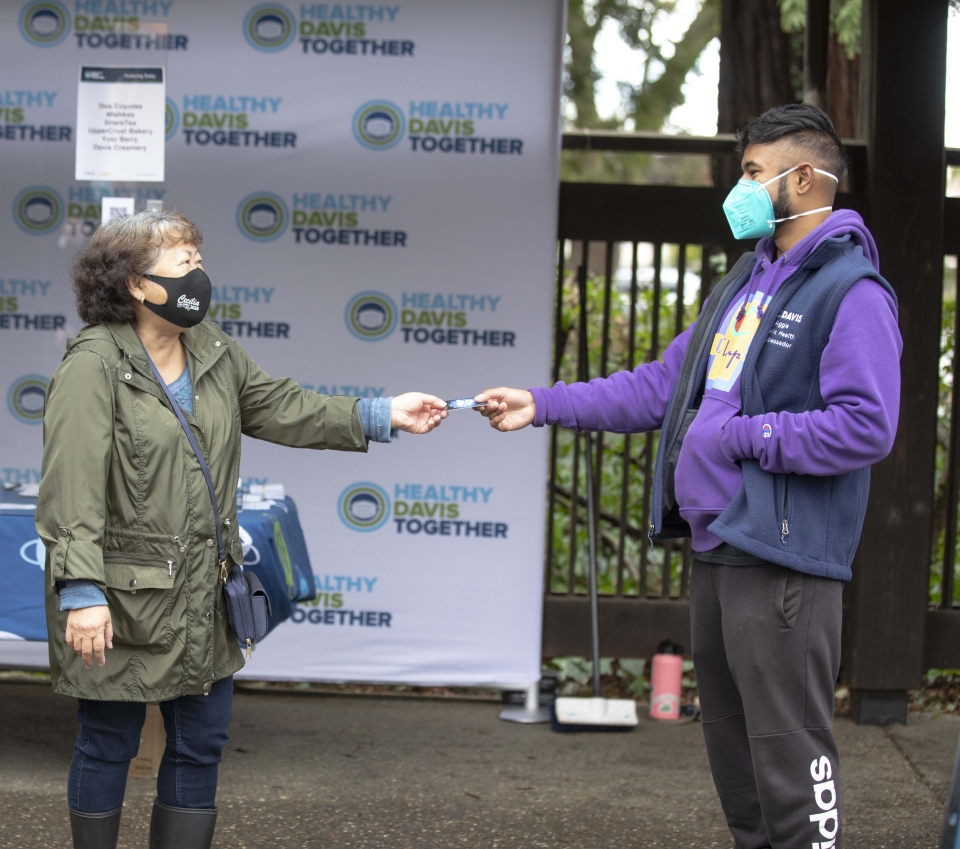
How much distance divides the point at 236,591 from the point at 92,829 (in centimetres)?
69

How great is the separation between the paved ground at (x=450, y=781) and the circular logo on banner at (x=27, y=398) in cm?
129

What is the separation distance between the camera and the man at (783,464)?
2393mm

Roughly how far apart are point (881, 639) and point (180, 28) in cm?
409

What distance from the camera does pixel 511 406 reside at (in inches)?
126

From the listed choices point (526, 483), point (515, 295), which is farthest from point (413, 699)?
point (515, 295)

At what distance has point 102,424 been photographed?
8.36ft

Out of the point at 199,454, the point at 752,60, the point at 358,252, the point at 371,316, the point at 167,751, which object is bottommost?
the point at 167,751

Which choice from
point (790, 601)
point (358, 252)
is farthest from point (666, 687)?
point (790, 601)

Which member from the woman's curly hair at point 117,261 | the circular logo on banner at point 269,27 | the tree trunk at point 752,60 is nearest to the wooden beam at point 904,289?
the tree trunk at point 752,60

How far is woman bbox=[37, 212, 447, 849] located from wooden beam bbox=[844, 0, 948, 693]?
9.80ft

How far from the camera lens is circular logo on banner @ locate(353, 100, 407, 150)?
15.7ft

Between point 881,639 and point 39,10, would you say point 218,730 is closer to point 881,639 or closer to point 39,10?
point 881,639

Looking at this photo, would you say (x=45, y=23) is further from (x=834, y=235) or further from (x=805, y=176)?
(x=834, y=235)

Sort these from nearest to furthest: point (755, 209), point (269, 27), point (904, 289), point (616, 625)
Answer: point (755, 209), point (904, 289), point (269, 27), point (616, 625)
